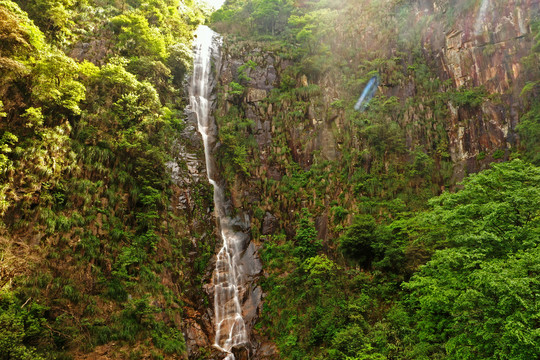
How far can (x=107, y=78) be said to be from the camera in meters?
18.4

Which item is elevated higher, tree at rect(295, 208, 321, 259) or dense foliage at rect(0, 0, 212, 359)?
dense foliage at rect(0, 0, 212, 359)

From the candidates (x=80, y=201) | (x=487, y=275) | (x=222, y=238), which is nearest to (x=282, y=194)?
(x=222, y=238)

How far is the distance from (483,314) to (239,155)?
18788mm

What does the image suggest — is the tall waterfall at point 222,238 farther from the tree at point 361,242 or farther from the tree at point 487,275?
the tree at point 487,275

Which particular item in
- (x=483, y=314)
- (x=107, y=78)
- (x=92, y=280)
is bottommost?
(x=92, y=280)

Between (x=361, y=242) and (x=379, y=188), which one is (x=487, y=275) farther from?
(x=379, y=188)

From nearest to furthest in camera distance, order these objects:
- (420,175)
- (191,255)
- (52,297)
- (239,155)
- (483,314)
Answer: (483,314), (52,297), (191,255), (420,175), (239,155)

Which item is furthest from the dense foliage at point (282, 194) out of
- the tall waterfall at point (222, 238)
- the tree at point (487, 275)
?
the tall waterfall at point (222, 238)

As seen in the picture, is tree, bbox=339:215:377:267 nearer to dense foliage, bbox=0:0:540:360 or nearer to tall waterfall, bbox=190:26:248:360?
dense foliage, bbox=0:0:540:360

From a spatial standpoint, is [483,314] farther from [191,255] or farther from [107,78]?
[107,78]

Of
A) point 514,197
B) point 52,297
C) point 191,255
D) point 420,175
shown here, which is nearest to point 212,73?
point 191,255

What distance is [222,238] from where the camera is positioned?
21578mm

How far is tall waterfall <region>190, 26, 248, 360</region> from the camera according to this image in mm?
17672

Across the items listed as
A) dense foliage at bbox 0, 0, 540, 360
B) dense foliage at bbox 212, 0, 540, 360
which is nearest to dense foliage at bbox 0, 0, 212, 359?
dense foliage at bbox 0, 0, 540, 360
